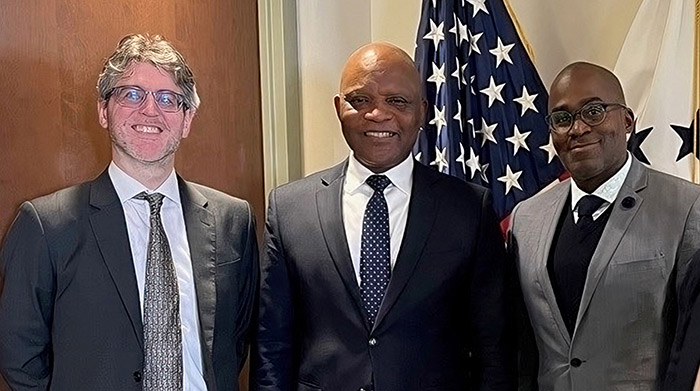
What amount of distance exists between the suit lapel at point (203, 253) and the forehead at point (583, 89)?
96 centimetres

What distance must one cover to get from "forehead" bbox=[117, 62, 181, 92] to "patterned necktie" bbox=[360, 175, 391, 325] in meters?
0.60

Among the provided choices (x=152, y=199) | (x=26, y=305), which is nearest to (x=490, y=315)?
(x=152, y=199)

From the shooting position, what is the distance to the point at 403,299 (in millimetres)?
2047

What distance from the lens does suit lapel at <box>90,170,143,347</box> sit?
188 centimetres

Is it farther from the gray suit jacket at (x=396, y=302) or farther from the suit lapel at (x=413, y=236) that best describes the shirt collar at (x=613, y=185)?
the suit lapel at (x=413, y=236)

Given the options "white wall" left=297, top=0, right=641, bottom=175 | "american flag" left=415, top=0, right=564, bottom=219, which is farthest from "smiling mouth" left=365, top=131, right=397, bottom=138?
"white wall" left=297, top=0, right=641, bottom=175

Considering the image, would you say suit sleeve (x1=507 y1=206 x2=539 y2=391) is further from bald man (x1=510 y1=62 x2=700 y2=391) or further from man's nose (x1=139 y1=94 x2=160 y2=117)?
man's nose (x1=139 y1=94 x2=160 y2=117)

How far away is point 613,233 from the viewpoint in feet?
6.53

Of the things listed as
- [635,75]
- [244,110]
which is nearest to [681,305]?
[635,75]

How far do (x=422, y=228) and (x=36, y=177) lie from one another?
109cm

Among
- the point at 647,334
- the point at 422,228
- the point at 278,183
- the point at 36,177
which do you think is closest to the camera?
the point at 647,334

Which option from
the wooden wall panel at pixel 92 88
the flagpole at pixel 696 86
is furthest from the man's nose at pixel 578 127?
the wooden wall panel at pixel 92 88

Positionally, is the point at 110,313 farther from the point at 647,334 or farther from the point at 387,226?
the point at 647,334

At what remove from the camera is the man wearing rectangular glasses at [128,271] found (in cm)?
187
